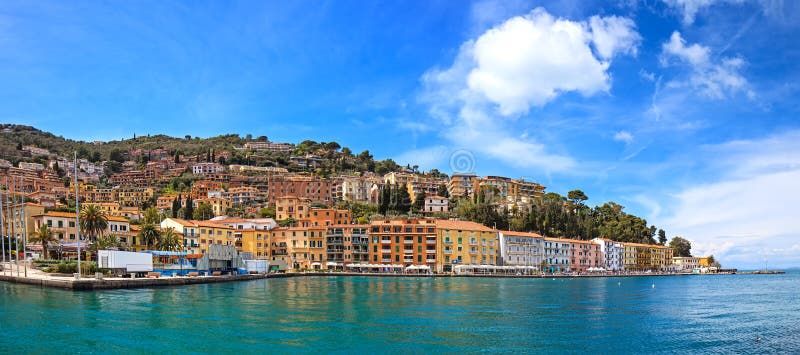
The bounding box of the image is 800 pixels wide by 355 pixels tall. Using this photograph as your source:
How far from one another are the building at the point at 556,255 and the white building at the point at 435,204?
2982 cm

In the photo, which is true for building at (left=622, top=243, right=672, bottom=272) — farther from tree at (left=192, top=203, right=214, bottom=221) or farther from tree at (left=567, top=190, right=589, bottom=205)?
tree at (left=192, top=203, right=214, bottom=221)

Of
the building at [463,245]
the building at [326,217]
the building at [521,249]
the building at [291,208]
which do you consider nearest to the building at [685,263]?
the building at [521,249]

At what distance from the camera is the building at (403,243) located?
105m

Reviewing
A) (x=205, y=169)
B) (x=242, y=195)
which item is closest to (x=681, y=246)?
(x=242, y=195)

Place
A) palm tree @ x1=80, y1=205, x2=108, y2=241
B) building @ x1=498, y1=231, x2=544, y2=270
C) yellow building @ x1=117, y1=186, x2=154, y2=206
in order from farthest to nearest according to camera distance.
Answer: yellow building @ x1=117, y1=186, x2=154, y2=206, building @ x1=498, y1=231, x2=544, y2=270, palm tree @ x1=80, y1=205, x2=108, y2=241

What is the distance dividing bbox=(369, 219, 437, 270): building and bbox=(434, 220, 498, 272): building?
1052 mm

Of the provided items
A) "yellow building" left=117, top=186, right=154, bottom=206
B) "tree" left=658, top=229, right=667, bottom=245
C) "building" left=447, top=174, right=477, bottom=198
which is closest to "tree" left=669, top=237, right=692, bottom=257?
"tree" left=658, top=229, right=667, bottom=245

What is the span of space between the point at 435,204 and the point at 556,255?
3280cm

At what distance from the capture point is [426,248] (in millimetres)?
104938

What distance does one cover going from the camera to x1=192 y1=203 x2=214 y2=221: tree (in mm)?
129500

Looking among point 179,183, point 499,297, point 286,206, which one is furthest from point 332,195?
point 499,297

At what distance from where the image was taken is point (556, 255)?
120625 mm

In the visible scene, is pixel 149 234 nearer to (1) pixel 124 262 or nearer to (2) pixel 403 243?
(1) pixel 124 262

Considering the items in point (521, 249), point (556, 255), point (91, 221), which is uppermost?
point (91, 221)
